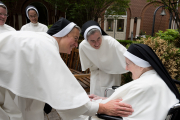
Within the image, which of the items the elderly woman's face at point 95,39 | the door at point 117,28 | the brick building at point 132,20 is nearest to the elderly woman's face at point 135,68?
the elderly woman's face at point 95,39

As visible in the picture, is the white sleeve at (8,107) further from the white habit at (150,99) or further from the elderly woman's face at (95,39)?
the elderly woman's face at (95,39)

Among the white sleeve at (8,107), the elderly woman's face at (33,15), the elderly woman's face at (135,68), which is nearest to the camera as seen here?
the white sleeve at (8,107)

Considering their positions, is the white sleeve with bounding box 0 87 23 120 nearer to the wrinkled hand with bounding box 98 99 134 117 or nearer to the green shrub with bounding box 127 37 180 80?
the wrinkled hand with bounding box 98 99 134 117

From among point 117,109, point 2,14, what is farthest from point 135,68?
point 2,14

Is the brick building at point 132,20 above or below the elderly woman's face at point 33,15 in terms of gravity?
above

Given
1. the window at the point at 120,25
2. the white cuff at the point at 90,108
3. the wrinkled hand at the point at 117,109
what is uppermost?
the window at the point at 120,25

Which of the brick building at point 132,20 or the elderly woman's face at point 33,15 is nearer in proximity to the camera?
the elderly woman's face at point 33,15

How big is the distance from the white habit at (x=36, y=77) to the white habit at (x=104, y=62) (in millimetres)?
1805

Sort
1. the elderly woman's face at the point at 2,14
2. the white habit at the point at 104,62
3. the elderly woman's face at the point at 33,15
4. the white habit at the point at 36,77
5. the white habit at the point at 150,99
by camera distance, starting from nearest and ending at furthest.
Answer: the white habit at the point at 36,77 < the white habit at the point at 150,99 < the white habit at the point at 104,62 < the elderly woman's face at the point at 2,14 < the elderly woman's face at the point at 33,15

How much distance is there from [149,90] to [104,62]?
1598 millimetres

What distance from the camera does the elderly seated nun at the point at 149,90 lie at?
144 cm

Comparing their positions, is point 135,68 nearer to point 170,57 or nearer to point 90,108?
point 90,108

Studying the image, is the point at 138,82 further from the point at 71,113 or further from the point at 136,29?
the point at 136,29

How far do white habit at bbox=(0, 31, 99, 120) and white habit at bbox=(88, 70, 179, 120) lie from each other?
0.58 meters
